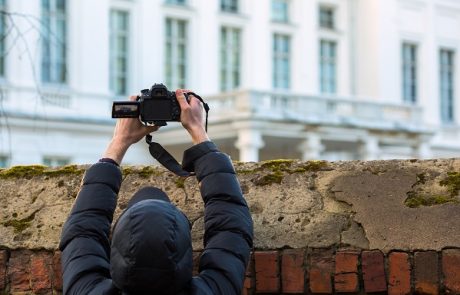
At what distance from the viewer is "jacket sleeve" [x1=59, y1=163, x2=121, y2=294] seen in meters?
2.92

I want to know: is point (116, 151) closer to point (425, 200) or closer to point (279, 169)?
point (279, 169)

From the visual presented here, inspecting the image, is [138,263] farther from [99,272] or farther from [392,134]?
[392,134]

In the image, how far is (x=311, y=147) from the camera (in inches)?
1189

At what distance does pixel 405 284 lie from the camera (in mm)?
3609

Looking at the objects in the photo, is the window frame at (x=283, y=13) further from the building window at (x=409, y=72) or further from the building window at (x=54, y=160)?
the building window at (x=54, y=160)

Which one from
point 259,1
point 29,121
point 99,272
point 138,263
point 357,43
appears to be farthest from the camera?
point 357,43

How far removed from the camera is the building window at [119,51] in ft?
104

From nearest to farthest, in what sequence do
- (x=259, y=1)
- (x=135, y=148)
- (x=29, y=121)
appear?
(x=29, y=121), (x=135, y=148), (x=259, y=1)

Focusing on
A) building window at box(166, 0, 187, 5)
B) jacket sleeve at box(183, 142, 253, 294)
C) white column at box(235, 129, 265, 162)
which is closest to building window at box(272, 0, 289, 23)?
building window at box(166, 0, 187, 5)

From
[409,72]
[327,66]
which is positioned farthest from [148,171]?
[409,72]

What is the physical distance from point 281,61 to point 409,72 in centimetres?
513

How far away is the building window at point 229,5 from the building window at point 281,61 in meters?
1.89

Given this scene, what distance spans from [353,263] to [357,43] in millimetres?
33912

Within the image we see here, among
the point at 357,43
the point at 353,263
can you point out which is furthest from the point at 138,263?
the point at 357,43
